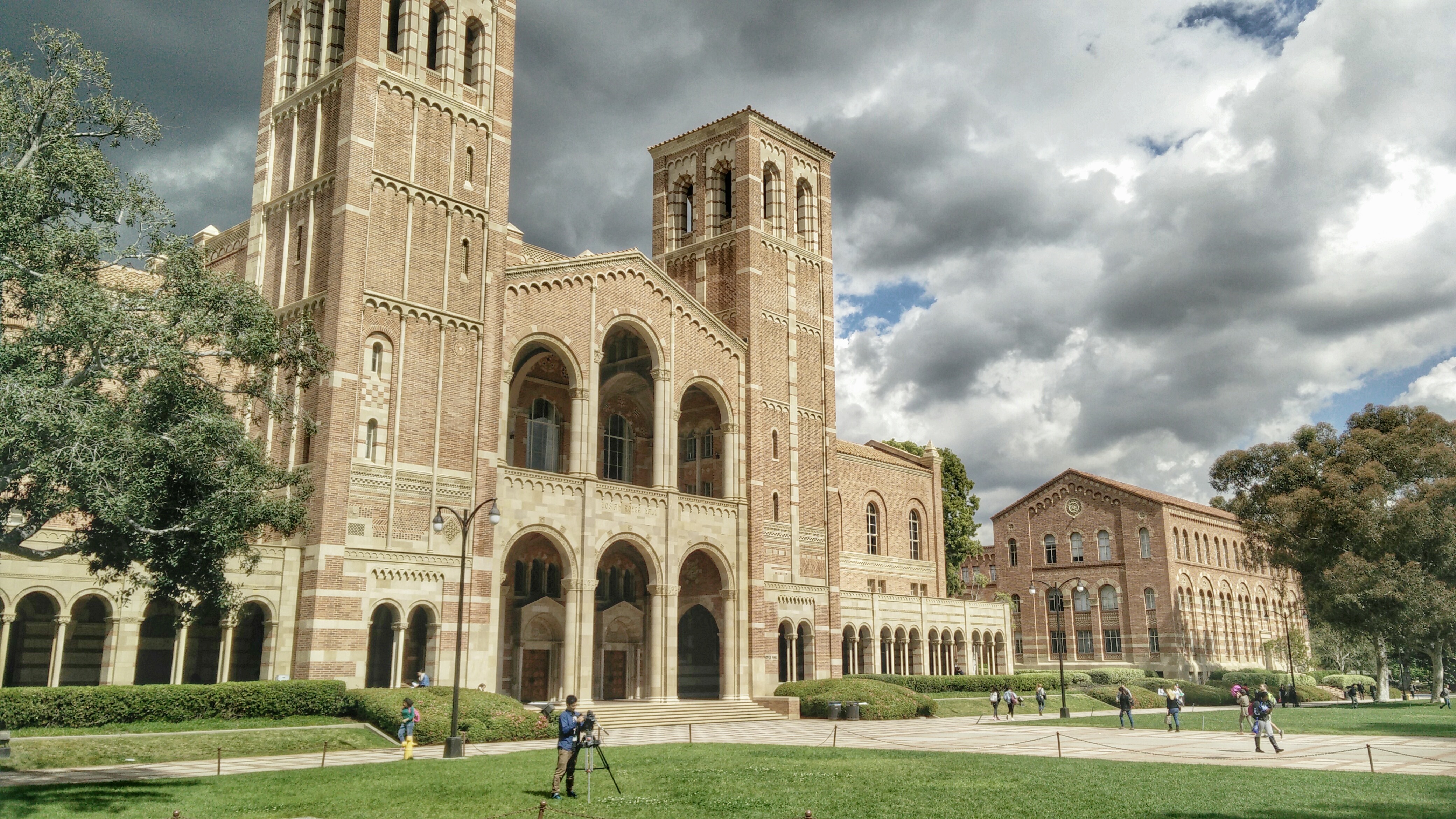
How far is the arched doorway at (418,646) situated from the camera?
3287cm

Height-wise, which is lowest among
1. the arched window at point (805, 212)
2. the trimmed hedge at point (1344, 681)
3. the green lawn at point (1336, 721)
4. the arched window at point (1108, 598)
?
the trimmed hedge at point (1344, 681)

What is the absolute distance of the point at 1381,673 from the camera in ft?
206

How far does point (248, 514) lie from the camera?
19719 mm

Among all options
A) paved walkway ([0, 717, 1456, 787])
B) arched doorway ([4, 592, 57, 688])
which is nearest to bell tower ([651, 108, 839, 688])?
paved walkway ([0, 717, 1456, 787])

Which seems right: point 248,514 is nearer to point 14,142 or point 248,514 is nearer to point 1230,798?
point 14,142

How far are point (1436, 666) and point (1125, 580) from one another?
2216 centimetres

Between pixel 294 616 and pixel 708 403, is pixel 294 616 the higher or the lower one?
the lower one

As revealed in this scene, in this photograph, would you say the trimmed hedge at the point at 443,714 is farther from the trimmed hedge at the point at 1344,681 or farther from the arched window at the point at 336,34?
Result: the trimmed hedge at the point at 1344,681

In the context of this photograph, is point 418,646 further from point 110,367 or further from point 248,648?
point 110,367

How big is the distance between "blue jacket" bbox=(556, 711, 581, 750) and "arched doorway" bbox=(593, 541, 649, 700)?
22875 mm

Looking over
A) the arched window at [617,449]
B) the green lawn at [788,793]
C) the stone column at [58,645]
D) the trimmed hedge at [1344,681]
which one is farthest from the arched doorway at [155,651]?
the trimmed hedge at [1344,681]

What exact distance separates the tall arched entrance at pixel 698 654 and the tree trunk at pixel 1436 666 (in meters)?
36.7

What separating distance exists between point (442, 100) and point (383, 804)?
2643 cm

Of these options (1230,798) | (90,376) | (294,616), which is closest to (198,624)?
(294,616)
